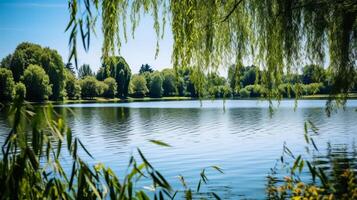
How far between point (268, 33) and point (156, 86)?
11466 cm

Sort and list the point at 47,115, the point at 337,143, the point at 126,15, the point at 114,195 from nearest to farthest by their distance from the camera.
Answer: the point at 47,115 → the point at 114,195 → the point at 126,15 → the point at 337,143

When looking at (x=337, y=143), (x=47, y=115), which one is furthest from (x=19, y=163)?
(x=337, y=143)

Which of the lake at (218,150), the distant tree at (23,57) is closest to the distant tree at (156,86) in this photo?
the distant tree at (23,57)

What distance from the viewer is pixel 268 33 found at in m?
4.33

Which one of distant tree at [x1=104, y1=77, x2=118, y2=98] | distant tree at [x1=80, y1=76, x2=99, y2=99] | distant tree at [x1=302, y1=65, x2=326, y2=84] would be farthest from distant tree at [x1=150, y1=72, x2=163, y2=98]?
distant tree at [x1=302, y1=65, x2=326, y2=84]

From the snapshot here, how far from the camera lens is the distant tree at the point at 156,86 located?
116438 mm

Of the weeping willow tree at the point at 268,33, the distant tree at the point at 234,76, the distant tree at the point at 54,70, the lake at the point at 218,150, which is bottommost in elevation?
the lake at the point at 218,150

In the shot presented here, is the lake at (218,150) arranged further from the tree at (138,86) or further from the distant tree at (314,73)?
the tree at (138,86)

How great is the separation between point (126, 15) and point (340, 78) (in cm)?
248

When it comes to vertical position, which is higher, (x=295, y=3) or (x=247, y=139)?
(x=295, y=3)

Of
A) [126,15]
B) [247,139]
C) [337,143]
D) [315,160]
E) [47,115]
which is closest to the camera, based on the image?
[47,115]

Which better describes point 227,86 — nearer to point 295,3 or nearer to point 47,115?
point 295,3

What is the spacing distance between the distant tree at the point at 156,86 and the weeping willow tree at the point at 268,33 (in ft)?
365

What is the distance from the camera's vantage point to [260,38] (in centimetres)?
443
